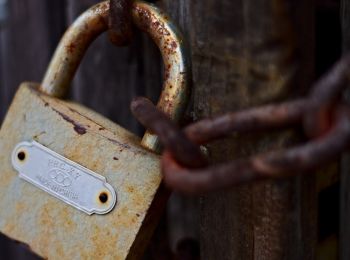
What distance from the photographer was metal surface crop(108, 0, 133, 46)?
28.0 inches

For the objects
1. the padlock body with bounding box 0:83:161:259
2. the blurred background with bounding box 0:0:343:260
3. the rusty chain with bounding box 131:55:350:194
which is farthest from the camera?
the blurred background with bounding box 0:0:343:260

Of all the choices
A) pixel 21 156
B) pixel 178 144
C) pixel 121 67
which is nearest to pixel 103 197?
pixel 21 156

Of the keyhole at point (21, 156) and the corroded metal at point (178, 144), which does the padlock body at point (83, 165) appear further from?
the corroded metal at point (178, 144)

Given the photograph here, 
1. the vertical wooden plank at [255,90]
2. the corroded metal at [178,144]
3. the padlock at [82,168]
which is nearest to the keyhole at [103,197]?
the padlock at [82,168]

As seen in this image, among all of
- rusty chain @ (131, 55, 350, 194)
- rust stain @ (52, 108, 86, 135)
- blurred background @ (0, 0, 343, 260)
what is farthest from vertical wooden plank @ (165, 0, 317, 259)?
blurred background @ (0, 0, 343, 260)

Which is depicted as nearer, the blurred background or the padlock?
the padlock

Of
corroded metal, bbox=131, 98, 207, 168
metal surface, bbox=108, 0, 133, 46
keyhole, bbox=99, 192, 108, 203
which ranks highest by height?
metal surface, bbox=108, 0, 133, 46

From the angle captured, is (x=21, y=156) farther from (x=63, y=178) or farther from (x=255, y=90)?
(x=255, y=90)

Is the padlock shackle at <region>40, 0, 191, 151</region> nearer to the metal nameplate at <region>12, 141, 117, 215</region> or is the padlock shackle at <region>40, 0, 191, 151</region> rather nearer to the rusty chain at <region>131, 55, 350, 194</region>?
the metal nameplate at <region>12, 141, 117, 215</region>

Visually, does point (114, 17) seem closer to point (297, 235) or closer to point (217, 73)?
point (217, 73)

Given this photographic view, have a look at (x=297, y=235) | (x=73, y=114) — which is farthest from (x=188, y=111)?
(x=297, y=235)

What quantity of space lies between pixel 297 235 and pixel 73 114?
13.2 inches

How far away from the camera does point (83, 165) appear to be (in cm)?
72

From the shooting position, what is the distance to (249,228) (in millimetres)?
592
